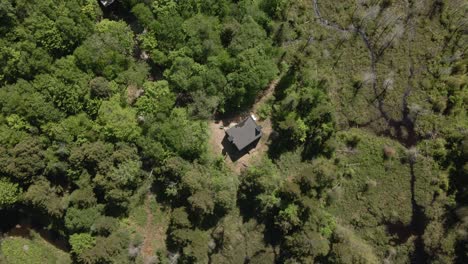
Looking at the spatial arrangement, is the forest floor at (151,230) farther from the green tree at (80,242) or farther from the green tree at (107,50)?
the green tree at (107,50)

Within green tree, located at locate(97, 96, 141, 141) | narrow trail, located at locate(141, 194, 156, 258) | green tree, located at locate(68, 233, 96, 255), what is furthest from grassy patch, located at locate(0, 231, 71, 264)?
green tree, located at locate(97, 96, 141, 141)

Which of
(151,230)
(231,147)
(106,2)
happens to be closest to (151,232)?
(151,230)

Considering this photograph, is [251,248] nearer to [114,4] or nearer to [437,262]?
[437,262]

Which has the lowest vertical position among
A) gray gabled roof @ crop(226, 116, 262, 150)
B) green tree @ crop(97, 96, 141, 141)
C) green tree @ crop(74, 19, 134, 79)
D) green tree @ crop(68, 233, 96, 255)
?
green tree @ crop(68, 233, 96, 255)

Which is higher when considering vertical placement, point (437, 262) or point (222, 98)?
point (222, 98)

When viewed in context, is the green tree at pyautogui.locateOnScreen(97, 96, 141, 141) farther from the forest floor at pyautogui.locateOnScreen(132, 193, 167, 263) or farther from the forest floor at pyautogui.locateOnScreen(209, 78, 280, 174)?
the forest floor at pyautogui.locateOnScreen(209, 78, 280, 174)

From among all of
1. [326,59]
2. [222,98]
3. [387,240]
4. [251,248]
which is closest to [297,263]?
[251,248]
